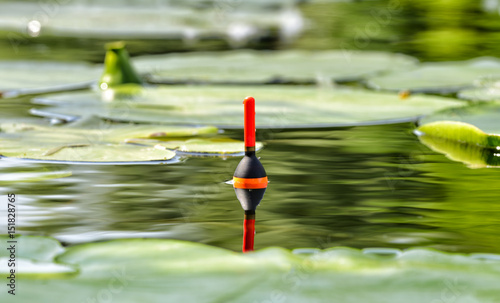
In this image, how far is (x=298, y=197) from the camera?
2.87m

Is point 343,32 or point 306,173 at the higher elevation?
point 343,32

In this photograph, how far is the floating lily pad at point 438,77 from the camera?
5.93 meters

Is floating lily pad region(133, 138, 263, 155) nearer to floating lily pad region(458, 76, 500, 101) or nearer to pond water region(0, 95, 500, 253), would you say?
pond water region(0, 95, 500, 253)

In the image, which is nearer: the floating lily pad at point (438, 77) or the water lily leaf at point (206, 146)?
the water lily leaf at point (206, 146)

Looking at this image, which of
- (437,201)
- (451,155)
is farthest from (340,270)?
(451,155)

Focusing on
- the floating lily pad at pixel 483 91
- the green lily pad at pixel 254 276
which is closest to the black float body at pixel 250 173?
the green lily pad at pixel 254 276

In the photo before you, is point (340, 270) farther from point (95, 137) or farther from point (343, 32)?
point (343, 32)

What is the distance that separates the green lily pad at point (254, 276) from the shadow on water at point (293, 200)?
0.31 meters

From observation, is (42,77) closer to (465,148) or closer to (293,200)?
(465,148)

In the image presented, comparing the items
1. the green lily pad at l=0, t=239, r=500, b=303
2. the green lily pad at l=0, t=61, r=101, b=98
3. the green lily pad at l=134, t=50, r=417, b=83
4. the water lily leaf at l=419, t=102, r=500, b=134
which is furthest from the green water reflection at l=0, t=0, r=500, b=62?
the green lily pad at l=0, t=239, r=500, b=303

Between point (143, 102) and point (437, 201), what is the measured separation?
2.60 m

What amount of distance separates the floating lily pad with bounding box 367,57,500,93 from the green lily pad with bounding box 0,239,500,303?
402 centimetres

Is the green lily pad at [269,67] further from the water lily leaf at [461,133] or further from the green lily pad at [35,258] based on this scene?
the green lily pad at [35,258]

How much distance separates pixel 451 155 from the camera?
3.72m
